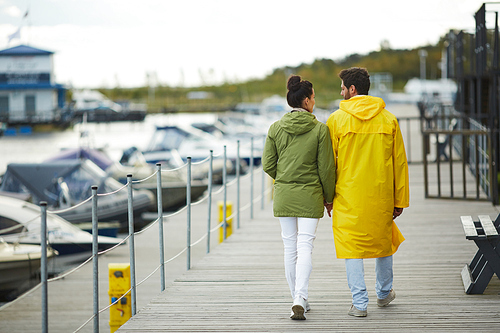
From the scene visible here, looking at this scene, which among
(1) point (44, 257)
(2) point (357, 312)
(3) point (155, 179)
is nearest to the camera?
(1) point (44, 257)

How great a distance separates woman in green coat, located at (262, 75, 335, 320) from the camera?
397 cm

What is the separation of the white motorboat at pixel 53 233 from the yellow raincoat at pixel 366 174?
6.67m

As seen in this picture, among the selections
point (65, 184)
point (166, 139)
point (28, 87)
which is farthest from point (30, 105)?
point (65, 184)

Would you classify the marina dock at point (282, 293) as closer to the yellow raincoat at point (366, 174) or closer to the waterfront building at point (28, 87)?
the yellow raincoat at point (366, 174)

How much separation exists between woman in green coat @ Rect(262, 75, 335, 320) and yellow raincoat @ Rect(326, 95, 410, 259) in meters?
0.12

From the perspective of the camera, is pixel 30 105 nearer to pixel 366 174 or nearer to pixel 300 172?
pixel 300 172

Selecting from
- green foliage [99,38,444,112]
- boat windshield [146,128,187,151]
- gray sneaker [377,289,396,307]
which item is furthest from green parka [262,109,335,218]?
green foliage [99,38,444,112]

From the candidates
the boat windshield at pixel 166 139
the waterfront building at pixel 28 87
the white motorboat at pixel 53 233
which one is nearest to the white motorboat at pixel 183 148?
the boat windshield at pixel 166 139

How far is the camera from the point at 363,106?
12.9ft

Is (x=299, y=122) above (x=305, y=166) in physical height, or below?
above

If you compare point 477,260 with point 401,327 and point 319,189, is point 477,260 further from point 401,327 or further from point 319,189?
point 319,189

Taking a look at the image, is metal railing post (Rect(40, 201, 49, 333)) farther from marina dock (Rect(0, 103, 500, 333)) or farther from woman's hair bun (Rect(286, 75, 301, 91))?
woman's hair bun (Rect(286, 75, 301, 91))

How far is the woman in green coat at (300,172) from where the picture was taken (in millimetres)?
3975

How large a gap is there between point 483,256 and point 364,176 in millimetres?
1418
